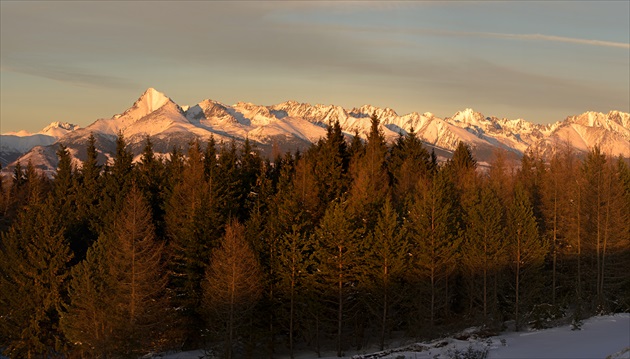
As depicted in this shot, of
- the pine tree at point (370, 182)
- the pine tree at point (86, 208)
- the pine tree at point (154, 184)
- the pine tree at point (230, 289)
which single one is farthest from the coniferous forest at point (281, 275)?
the pine tree at point (154, 184)

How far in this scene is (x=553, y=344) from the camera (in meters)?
30.7

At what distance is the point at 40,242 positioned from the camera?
49.3 metres

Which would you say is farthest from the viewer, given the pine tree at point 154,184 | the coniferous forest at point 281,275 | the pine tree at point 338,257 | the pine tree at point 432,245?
the pine tree at point 154,184

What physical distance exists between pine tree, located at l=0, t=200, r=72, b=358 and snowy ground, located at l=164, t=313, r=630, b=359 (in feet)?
84.2

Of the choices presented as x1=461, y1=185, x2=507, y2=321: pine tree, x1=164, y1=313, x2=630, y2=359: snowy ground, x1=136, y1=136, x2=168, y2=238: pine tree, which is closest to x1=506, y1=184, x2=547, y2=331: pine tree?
x1=461, y1=185, x2=507, y2=321: pine tree

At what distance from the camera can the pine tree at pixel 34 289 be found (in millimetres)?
47875

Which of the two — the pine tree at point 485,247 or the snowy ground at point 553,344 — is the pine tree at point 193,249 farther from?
the pine tree at point 485,247

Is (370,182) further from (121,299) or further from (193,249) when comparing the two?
(121,299)

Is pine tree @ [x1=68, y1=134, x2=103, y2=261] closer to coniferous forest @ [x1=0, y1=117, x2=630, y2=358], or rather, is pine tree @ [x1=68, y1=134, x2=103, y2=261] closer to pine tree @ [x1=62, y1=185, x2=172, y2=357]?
coniferous forest @ [x1=0, y1=117, x2=630, y2=358]

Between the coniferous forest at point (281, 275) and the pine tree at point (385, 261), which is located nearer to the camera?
the coniferous forest at point (281, 275)

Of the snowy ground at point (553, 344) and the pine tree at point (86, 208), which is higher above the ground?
the pine tree at point (86, 208)

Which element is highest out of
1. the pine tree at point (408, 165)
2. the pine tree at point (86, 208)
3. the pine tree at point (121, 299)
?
the pine tree at point (408, 165)

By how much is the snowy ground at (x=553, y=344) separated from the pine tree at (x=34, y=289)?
84.2 ft

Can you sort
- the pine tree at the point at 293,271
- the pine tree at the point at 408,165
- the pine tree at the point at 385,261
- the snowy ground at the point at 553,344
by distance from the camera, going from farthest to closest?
the pine tree at the point at 408,165 → the pine tree at the point at 293,271 → the pine tree at the point at 385,261 → the snowy ground at the point at 553,344
